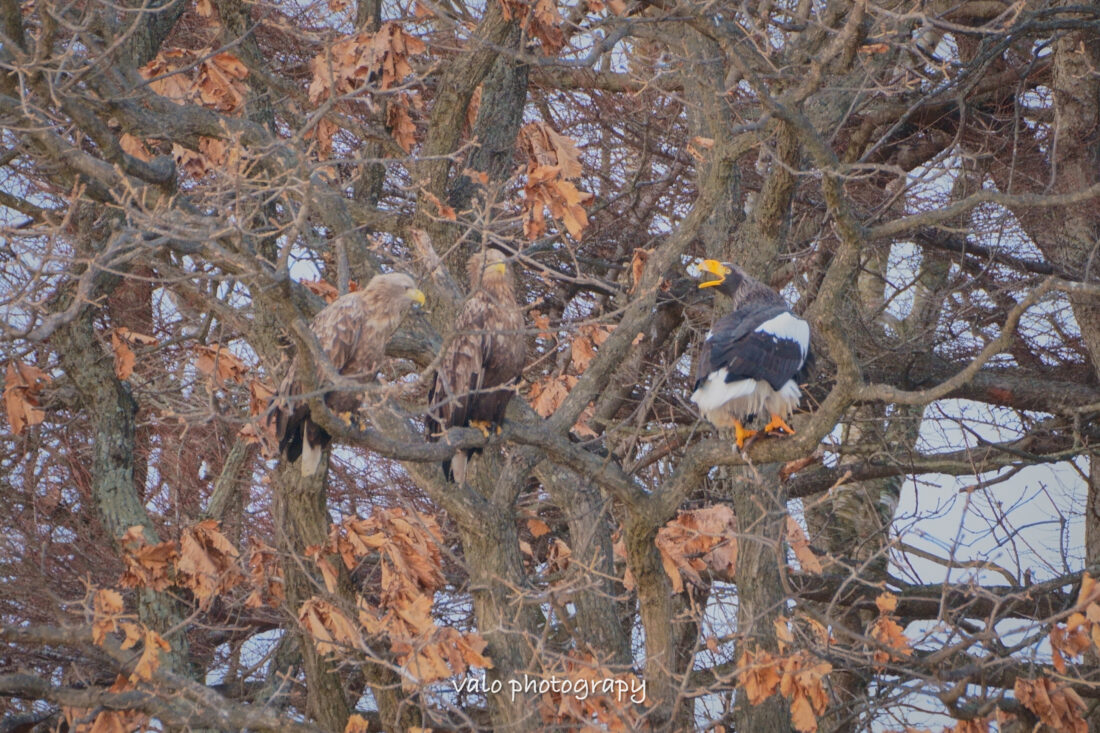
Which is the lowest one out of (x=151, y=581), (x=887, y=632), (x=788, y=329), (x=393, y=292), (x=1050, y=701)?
(x=1050, y=701)

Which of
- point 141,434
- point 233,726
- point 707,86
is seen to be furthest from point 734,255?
point 141,434

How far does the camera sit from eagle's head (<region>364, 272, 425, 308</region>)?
4.71 meters

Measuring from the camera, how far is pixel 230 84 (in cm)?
505

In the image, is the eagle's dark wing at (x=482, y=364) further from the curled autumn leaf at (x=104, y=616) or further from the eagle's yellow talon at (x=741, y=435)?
the curled autumn leaf at (x=104, y=616)

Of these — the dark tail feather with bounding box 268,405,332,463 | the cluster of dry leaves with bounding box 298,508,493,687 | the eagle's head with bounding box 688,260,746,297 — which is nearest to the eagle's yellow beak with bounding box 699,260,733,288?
the eagle's head with bounding box 688,260,746,297

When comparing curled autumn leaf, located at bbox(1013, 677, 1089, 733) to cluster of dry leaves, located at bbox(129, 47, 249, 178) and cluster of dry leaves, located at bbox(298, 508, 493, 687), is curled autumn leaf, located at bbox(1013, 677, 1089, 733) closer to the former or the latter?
cluster of dry leaves, located at bbox(298, 508, 493, 687)

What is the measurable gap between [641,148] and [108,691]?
431 centimetres

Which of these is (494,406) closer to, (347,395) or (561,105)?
(347,395)

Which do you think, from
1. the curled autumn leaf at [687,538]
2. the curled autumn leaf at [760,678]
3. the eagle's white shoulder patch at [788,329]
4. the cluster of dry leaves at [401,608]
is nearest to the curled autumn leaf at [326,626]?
the cluster of dry leaves at [401,608]

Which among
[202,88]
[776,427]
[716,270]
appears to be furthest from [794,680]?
[202,88]

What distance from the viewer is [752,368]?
14.9 feet

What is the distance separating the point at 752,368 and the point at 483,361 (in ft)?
3.85

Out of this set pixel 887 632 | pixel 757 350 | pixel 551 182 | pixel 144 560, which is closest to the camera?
pixel 551 182

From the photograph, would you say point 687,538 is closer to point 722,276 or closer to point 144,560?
point 722,276
